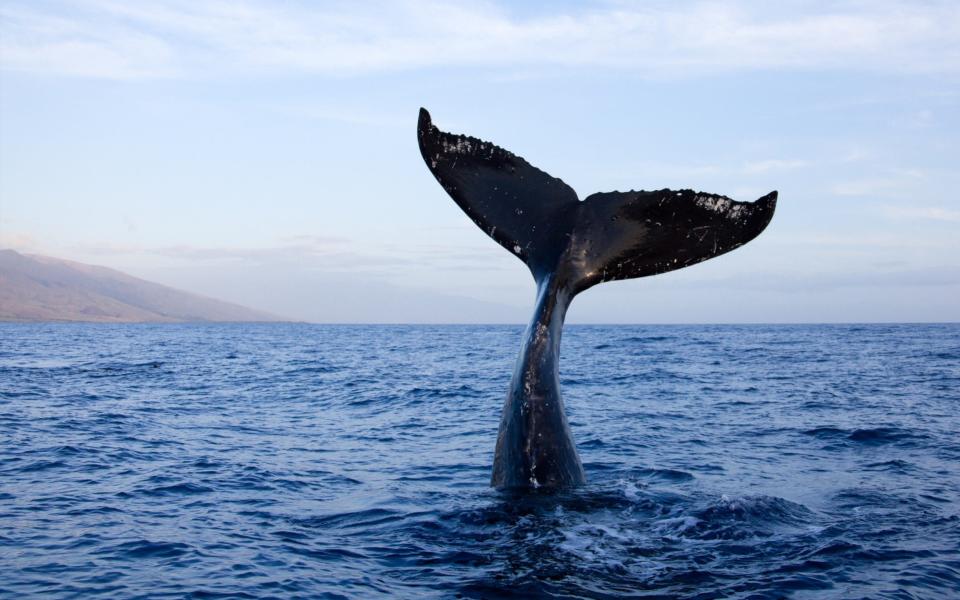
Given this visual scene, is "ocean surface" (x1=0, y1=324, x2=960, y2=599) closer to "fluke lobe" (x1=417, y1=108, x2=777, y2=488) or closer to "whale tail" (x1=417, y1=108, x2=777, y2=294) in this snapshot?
"fluke lobe" (x1=417, y1=108, x2=777, y2=488)

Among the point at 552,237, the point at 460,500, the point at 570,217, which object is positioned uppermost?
the point at 570,217

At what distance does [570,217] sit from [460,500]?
305cm

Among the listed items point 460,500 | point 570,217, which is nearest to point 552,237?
point 570,217

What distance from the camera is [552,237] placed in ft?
28.3

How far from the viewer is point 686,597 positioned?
5855 mm

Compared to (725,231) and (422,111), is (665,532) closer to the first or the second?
(725,231)

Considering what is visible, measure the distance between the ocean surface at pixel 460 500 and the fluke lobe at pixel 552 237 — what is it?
549 mm

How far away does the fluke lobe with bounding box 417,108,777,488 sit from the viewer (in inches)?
316

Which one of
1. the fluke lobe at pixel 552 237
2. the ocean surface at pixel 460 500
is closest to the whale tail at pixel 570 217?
the fluke lobe at pixel 552 237

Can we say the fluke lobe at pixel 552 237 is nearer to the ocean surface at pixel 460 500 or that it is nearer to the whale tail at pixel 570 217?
the whale tail at pixel 570 217

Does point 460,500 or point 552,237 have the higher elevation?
point 552,237

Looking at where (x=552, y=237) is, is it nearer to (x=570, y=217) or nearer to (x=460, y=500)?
(x=570, y=217)

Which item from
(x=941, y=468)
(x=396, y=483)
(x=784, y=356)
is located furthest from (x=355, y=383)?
(x=784, y=356)

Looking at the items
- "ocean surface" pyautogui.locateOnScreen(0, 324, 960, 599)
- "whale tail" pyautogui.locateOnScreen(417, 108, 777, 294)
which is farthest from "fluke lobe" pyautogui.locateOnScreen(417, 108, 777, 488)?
"ocean surface" pyautogui.locateOnScreen(0, 324, 960, 599)
